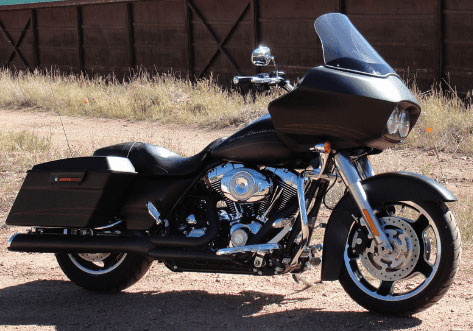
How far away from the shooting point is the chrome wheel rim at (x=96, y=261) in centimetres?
576

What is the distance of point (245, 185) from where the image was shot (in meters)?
5.17

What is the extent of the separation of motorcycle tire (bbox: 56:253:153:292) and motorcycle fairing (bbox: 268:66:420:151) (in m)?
1.42

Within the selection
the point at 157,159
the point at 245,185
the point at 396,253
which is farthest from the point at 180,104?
the point at 396,253

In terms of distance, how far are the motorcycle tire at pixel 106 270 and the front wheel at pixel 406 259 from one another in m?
1.44

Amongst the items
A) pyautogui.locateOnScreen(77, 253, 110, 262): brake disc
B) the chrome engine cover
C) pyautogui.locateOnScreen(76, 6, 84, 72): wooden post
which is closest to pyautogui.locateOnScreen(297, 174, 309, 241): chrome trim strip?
the chrome engine cover

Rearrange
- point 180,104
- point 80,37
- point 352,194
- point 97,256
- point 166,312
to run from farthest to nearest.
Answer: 1. point 80,37
2. point 180,104
3. point 97,256
4. point 166,312
5. point 352,194

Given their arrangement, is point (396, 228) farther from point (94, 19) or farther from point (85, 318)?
point (94, 19)

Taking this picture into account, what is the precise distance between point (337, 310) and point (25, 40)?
20457 millimetres

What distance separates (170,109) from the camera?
588 inches

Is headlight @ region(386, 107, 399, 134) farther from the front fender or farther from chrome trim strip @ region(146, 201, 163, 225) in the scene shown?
chrome trim strip @ region(146, 201, 163, 225)

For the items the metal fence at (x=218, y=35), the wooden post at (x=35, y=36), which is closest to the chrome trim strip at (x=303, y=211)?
the metal fence at (x=218, y=35)

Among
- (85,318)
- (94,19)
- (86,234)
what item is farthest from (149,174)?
(94,19)

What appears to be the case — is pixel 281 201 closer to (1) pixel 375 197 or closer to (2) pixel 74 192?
(1) pixel 375 197

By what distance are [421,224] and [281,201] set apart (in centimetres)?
84
